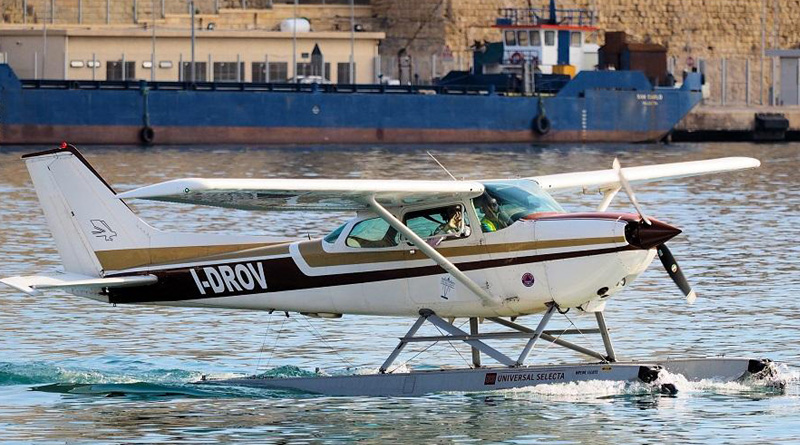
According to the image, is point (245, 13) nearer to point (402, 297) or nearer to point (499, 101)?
point (499, 101)

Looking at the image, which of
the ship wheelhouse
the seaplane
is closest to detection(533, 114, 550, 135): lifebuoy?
the ship wheelhouse

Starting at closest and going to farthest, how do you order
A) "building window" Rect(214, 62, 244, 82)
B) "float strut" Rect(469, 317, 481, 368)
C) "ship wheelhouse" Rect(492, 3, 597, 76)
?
"float strut" Rect(469, 317, 481, 368), "ship wheelhouse" Rect(492, 3, 597, 76), "building window" Rect(214, 62, 244, 82)

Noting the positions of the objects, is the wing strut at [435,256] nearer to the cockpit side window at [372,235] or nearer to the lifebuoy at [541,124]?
the cockpit side window at [372,235]

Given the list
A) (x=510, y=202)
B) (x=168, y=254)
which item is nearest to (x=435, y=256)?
(x=510, y=202)

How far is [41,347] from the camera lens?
56.9 ft

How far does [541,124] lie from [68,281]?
46.5 meters

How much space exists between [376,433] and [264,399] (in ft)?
5.77

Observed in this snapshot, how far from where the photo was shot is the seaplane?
14.0m

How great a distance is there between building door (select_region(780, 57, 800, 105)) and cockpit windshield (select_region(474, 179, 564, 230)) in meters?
59.9

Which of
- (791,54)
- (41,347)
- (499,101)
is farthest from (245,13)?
(41,347)

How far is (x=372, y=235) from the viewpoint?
14.9 meters

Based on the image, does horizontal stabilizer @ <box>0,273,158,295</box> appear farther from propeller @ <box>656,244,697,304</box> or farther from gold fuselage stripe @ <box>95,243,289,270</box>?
propeller @ <box>656,244,697,304</box>

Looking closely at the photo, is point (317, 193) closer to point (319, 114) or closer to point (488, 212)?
point (488, 212)

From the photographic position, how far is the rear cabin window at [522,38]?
62231 mm
